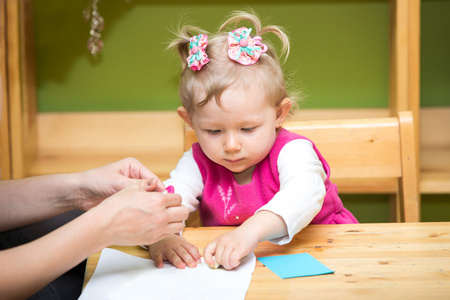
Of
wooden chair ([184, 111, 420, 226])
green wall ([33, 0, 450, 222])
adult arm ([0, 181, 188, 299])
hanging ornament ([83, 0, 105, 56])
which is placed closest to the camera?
adult arm ([0, 181, 188, 299])

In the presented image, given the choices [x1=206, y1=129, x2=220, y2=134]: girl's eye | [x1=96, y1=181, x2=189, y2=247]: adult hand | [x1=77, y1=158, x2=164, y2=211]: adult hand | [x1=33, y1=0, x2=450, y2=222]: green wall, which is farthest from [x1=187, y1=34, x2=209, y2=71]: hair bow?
[x1=33, y1=0, x2=450, y2=222]: green wall

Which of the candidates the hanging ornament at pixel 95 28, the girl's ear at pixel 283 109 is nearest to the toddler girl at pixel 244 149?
the girl's ear at pixel 283 109

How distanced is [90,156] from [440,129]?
152 cm

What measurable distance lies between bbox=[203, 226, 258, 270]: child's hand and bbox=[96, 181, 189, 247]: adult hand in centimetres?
7

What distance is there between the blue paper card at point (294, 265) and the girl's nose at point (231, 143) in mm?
277

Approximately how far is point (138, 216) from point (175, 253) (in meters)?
0.12

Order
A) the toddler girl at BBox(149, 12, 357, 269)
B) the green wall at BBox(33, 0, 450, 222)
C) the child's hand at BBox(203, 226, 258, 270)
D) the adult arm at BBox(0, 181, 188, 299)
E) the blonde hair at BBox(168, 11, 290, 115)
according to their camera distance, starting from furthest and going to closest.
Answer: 1. the green wall at BBox(33, 0, 450, 222)
2. the blonde hair at BBox(168, 11, 290, 115)
3. the toddler girl at BBox(149, 12, 357, 269)
4. the child's hand at BBox(203, 226, 258, 270)
5. the adult arm at BBox(0, 181, 188, 299)

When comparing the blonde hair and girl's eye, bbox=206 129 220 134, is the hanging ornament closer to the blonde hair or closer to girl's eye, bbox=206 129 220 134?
the blonde hair

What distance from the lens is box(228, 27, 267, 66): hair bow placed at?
110cm

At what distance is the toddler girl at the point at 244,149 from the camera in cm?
98

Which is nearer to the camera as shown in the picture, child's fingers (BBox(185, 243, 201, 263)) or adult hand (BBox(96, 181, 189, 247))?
adult hand (BBox(96, 181, 189, 247))

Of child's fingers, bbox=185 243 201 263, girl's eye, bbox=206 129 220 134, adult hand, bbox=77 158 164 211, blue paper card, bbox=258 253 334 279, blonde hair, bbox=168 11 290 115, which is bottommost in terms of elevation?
blue paper card, bbox=258 253 334 279

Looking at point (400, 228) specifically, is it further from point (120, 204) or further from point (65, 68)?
point (65, 68)

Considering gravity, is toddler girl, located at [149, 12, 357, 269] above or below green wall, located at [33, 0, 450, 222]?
below
